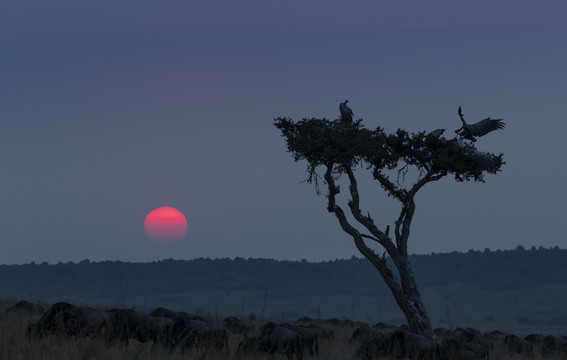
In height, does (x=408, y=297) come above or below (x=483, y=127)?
below

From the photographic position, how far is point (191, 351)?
51.1ft

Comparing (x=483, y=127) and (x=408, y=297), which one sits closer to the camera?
(x=408, y=297)

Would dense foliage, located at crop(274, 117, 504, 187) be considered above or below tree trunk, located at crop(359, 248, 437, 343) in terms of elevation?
above

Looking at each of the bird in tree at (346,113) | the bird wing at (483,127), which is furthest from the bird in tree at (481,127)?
the bird in tree at (346,113)

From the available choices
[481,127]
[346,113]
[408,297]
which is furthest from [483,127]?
[408,297]

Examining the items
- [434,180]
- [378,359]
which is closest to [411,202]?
[434,180]

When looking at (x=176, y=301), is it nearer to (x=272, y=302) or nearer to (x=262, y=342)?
(x=272, y=302)

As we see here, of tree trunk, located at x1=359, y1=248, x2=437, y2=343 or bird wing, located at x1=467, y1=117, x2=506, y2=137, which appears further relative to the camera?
bird wing, located at x1=467, y1=117, x2=506, y2=137

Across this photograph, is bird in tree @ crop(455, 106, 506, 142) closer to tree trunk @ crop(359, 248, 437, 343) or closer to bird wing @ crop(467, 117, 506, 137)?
bird wing @ crop(467, 117, 506, 137)

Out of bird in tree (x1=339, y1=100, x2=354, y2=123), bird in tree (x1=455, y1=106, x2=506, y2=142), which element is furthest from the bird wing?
bird in tree (x1=339, y1=100, x2=354, y2=123)

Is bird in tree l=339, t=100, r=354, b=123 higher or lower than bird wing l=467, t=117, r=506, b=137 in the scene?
higher

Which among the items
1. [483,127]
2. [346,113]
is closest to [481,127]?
[483,127]

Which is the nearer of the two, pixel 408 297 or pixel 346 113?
pixel 408 297

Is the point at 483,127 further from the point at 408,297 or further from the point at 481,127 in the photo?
the point at 408,297
